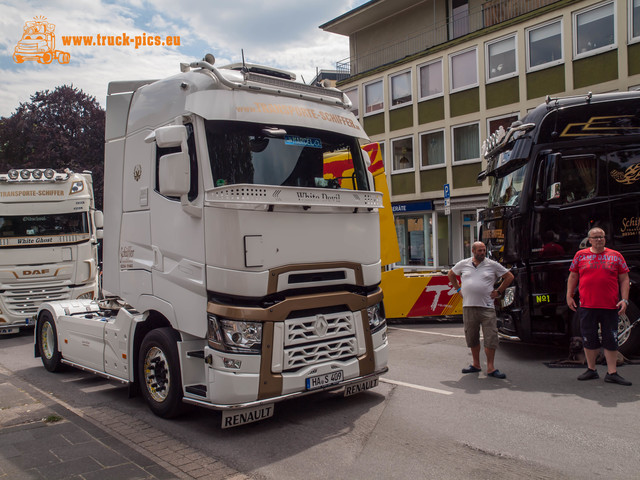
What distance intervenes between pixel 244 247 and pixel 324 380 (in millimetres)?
1570

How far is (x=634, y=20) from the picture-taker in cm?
1941

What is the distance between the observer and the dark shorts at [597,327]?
22.7 ft

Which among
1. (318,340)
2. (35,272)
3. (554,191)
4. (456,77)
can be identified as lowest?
(318,340)

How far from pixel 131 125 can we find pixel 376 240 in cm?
319

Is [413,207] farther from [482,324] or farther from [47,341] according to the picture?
[47,341]

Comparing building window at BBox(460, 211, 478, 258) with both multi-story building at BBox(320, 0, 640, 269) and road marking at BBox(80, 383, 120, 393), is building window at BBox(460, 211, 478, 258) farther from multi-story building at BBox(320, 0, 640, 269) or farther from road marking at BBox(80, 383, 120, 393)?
road marking at BBox(80, 383, 120, 393)

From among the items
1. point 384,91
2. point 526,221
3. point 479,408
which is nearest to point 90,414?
point 479,408

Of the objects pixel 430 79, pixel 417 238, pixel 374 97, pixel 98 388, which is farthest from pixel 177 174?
pixel 374 97

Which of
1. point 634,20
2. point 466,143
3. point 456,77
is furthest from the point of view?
point 456,77

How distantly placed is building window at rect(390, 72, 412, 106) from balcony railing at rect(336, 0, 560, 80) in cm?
125

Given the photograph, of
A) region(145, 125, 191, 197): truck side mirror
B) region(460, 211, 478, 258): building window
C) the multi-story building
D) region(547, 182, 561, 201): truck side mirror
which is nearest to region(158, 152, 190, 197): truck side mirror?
region(145, 125, 191, 197): truck side mirror

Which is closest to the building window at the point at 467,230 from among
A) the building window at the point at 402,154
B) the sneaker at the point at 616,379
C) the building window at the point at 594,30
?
the building window at the point at 402,154

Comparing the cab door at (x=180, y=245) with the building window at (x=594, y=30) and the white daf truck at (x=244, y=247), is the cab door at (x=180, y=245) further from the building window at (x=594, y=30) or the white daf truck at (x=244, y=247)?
the building window at (x=594, y=30)

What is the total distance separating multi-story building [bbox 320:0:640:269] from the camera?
20.7 metres
